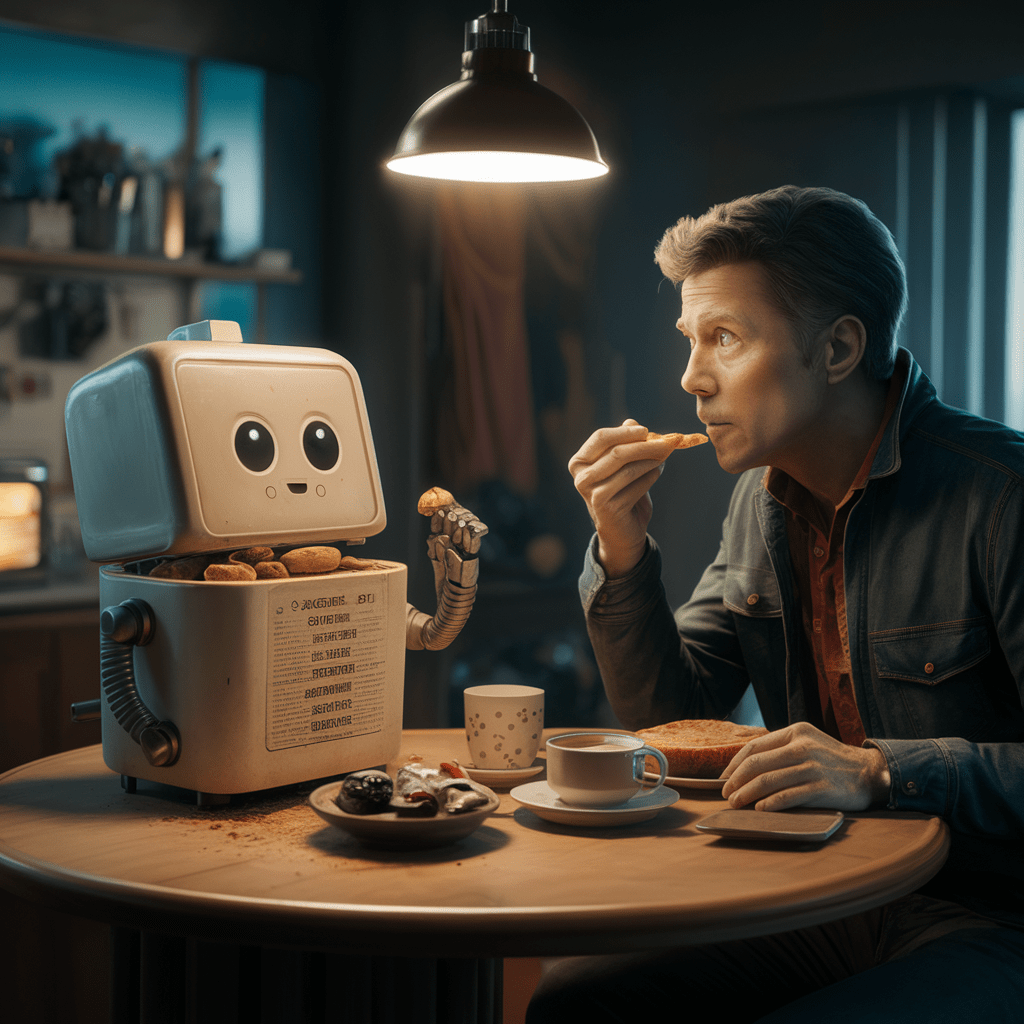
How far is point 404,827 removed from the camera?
972 millimetres

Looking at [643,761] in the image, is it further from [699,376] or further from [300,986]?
[699,376]

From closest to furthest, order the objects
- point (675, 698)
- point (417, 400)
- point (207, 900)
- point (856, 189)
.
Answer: point (207, 900) → point (675, 698) → point (856, 189) → point (417, 400)

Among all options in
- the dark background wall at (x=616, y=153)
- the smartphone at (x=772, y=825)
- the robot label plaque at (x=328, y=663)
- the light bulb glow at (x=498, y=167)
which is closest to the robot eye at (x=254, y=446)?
the robot label plaque at (x=328, y=663)

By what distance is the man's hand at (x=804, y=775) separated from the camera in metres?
1.13

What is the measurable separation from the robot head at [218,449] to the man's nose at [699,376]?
43 cm

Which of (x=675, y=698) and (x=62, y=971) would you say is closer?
(x=675, y=698)

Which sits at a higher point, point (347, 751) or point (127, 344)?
point (127, 344)

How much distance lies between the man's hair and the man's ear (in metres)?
0.01

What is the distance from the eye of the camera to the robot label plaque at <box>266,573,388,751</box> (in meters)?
1.15

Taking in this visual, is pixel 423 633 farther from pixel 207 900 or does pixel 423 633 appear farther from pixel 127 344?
pixel 127 344

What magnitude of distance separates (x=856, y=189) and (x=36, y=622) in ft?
7.87

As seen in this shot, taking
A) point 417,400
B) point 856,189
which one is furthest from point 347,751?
point 856,189

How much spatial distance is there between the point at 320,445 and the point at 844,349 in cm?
69

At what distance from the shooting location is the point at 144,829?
1.08 m
